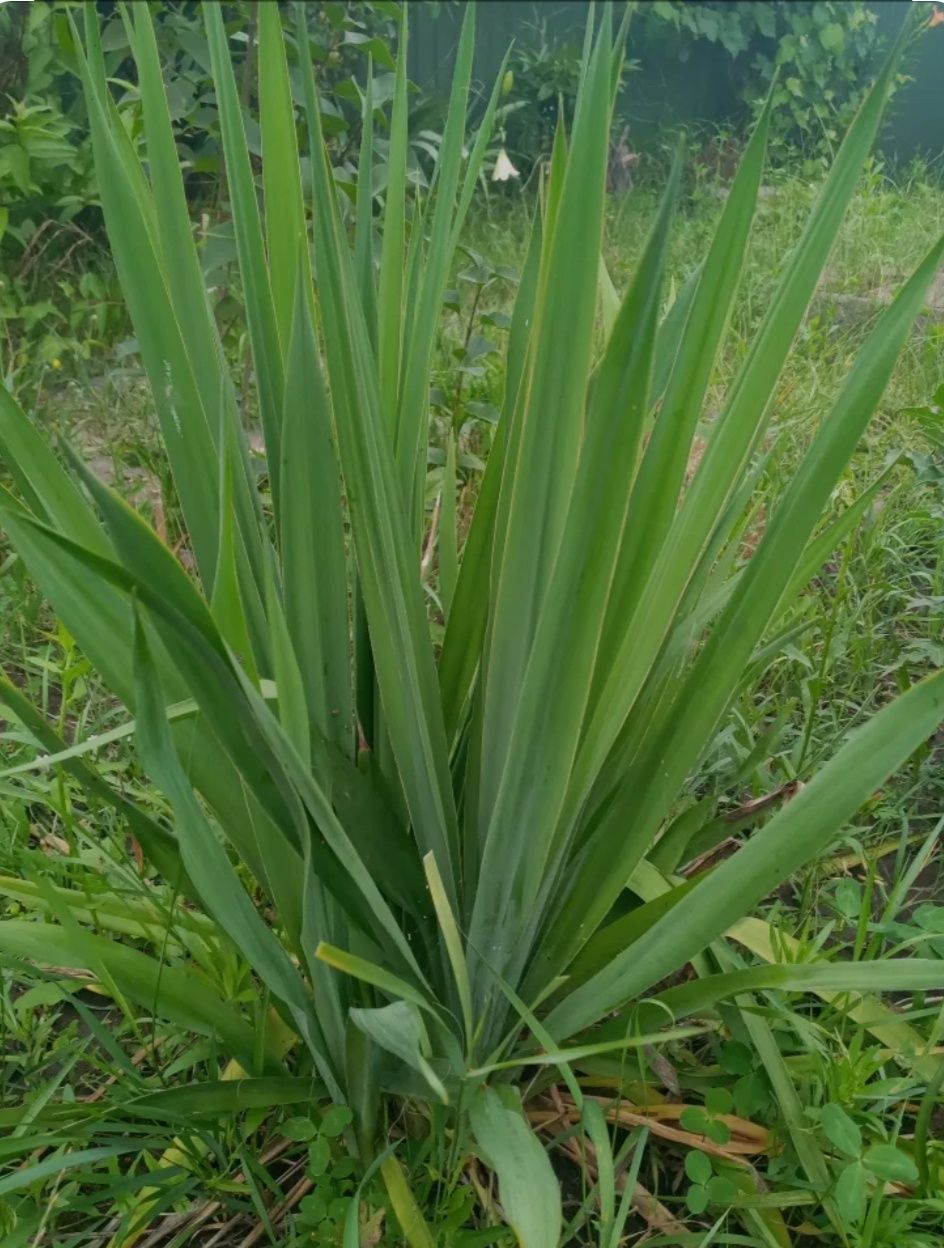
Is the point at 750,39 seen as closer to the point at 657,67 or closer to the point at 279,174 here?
the point at 657,67

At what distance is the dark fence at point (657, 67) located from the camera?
1.85 ft

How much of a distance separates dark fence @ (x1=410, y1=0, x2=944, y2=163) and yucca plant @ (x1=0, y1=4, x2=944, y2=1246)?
52 millimetres

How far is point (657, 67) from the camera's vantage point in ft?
2.38

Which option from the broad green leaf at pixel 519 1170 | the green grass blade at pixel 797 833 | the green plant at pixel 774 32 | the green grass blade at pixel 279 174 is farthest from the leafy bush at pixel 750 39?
the broad green leaf at pixel 519 1170

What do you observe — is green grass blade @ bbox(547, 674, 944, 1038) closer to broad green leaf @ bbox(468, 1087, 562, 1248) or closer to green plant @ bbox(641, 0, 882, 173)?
broad green leaf @ bbox(468, 1087, 562, 1248)

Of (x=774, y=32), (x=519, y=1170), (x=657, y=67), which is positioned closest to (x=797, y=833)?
(x=519, y=1170)

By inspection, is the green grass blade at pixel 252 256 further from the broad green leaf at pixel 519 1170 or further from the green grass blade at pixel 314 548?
the broad green leaf at pixel 519 1170

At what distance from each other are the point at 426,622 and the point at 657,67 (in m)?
Answer: 0.44

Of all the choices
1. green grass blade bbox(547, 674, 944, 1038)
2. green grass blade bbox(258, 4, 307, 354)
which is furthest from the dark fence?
green grass blade bbox(547, 674, 944, 1038)

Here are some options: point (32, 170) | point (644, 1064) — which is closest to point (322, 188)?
point (644, 1064)

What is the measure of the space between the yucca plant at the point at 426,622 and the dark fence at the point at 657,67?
5 centimetres

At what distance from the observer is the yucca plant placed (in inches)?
18.9

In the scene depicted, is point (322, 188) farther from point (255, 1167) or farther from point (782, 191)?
point (782, 191)

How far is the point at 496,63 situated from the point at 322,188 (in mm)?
486
